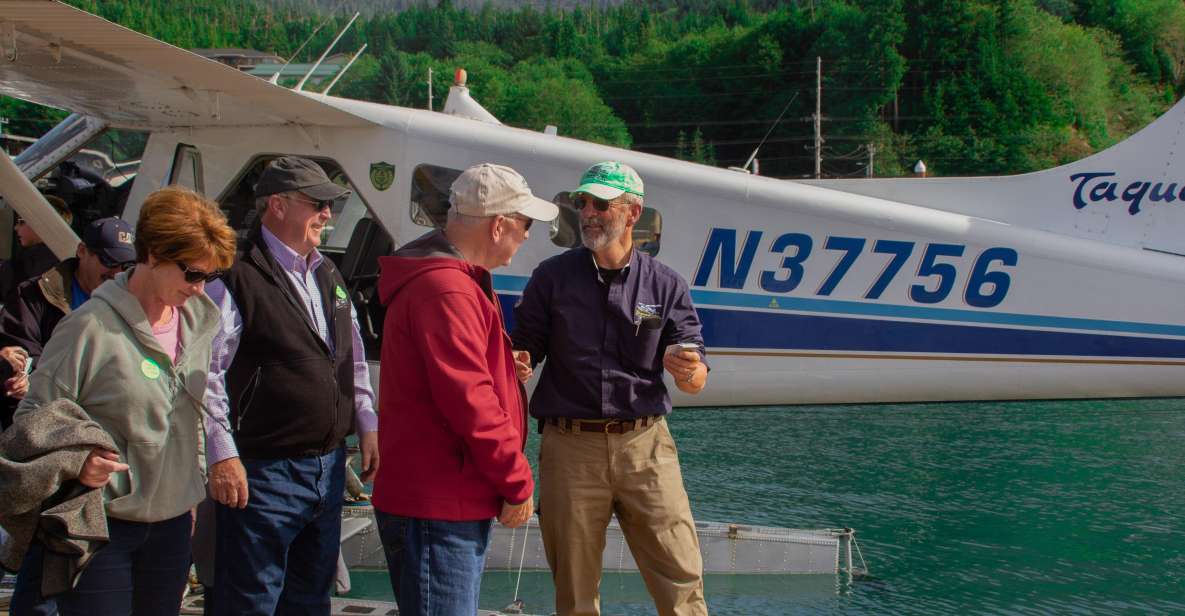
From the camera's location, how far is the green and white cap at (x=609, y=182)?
139 inches

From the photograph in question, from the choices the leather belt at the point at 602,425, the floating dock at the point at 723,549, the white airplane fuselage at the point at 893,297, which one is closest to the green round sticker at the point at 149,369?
the leather belt at the point at 602,425

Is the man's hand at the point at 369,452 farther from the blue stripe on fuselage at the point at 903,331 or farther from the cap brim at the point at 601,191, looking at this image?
the blue stripe on fuselage at the point at 903,331

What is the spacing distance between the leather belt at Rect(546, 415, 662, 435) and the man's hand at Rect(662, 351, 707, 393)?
201 mm

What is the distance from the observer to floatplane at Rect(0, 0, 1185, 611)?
571cm

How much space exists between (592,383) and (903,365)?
9.33 ft

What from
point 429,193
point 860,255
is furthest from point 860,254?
point 429,193

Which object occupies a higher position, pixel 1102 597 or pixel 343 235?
pixel 343 235

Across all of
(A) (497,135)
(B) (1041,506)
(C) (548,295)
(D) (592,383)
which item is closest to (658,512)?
(D) (592,383)

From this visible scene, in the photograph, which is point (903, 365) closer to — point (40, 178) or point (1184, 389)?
point (1184, 389)

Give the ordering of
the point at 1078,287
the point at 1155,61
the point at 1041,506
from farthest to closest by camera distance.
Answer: the point at 1155,61
the point at 1041,506
the point at 1078,287


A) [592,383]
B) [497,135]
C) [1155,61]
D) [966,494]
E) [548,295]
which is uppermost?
[1155,61]

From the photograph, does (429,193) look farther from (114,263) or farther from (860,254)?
(114,263)

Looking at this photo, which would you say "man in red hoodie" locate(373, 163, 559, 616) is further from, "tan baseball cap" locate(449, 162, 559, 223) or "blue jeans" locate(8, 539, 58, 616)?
"blue jeans" locate(8, 539, 58, 616)

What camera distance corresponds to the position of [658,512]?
137 inches
